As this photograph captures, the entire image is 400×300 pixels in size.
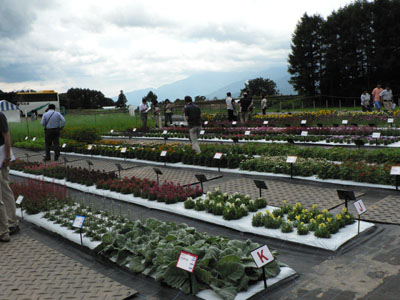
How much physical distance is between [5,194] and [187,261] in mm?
3865

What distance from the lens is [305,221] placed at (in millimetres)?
5953

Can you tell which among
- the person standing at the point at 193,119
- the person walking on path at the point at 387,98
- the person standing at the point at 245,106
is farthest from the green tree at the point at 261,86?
the person standing at the point at 193,119

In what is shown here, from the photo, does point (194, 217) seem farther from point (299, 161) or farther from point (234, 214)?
point (299, 161)

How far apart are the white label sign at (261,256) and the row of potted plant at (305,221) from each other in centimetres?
153

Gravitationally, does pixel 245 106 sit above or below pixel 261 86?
below

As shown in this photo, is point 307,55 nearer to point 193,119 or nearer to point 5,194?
point 193,119

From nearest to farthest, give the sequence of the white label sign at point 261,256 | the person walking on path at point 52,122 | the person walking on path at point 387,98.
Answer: the white label sign at point 261,256, the person walking on path at point 52,122, the person walking on path at point 387,98

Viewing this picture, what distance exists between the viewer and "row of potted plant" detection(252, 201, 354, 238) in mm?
5516

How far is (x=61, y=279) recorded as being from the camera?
472 centimetres

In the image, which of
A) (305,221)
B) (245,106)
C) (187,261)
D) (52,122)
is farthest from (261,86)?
(187,261)

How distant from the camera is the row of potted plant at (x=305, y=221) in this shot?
18.1 ft

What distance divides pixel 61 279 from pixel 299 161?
6.87 metres

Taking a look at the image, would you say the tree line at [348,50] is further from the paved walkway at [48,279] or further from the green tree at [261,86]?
the paved walkway at [48,279]

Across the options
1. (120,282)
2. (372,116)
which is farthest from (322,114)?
(120,282)
